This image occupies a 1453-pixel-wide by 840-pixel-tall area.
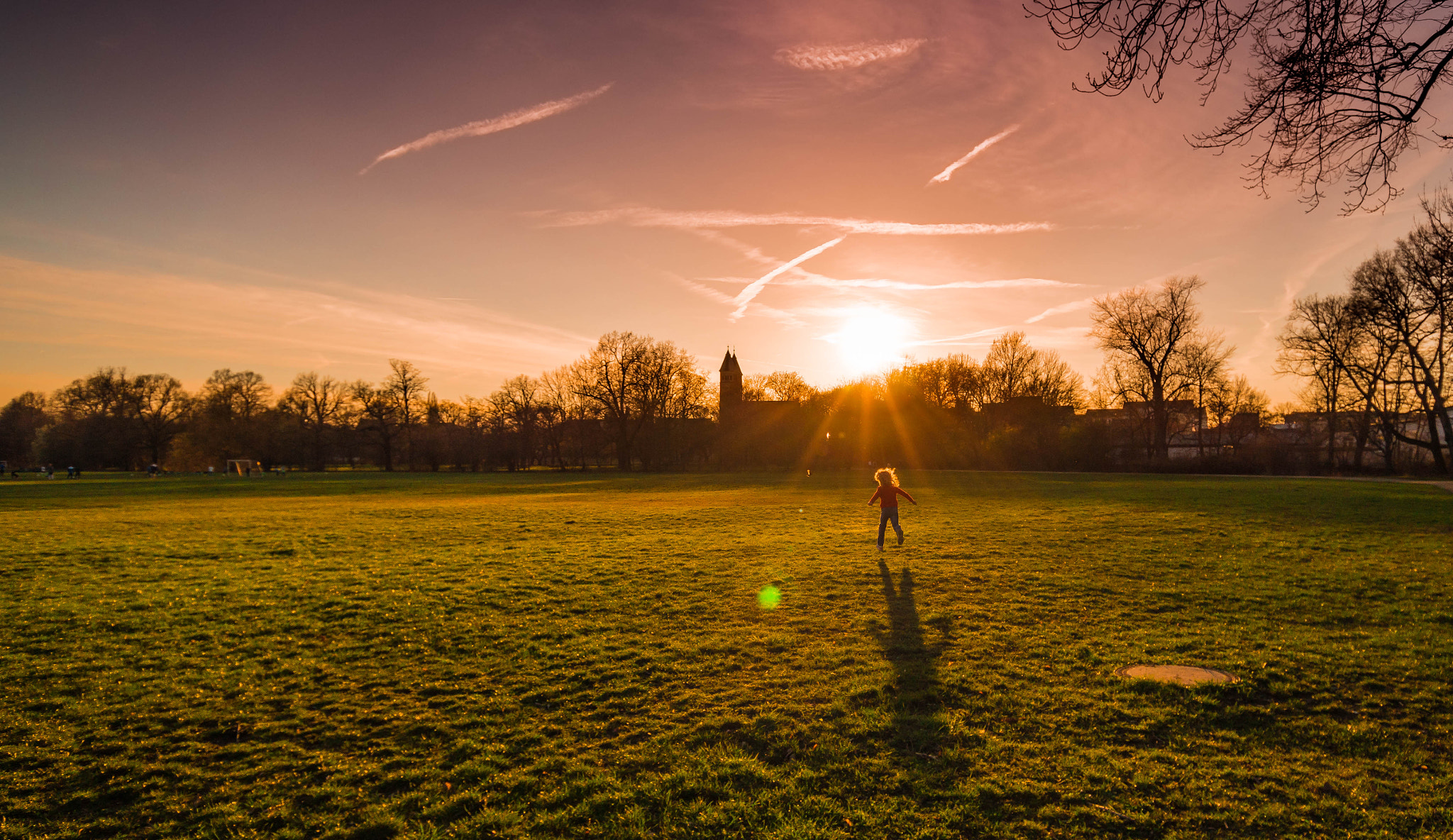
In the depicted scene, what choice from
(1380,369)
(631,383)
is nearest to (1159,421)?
(1380,369)

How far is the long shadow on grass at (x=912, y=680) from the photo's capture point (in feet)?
16.8

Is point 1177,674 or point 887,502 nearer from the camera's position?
point 1177,674

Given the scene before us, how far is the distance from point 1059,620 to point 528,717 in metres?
6.93

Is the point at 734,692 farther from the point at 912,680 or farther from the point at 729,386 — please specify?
the point at 729,386

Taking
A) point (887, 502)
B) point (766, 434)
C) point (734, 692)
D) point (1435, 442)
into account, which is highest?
point (766, 434)

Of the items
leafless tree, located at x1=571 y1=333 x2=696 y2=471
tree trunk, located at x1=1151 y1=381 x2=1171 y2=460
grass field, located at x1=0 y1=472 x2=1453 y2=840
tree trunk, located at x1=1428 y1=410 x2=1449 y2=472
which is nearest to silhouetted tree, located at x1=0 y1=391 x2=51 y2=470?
leafless tree, located at x1=571 y1=333 x2=696 y2=471

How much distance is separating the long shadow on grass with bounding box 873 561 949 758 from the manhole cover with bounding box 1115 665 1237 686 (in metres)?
1.89

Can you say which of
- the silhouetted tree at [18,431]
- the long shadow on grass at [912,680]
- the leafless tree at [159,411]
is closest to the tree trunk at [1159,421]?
the long shadow on grass at [912,680]

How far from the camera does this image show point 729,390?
310 ft

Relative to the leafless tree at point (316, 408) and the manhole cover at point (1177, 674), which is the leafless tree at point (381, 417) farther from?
the manhole cover at point (1177, 674)

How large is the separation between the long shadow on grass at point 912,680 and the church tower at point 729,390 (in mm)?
59912

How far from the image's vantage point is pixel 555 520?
71.3 feet

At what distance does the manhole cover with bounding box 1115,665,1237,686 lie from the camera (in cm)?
613

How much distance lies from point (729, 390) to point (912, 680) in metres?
88.2
